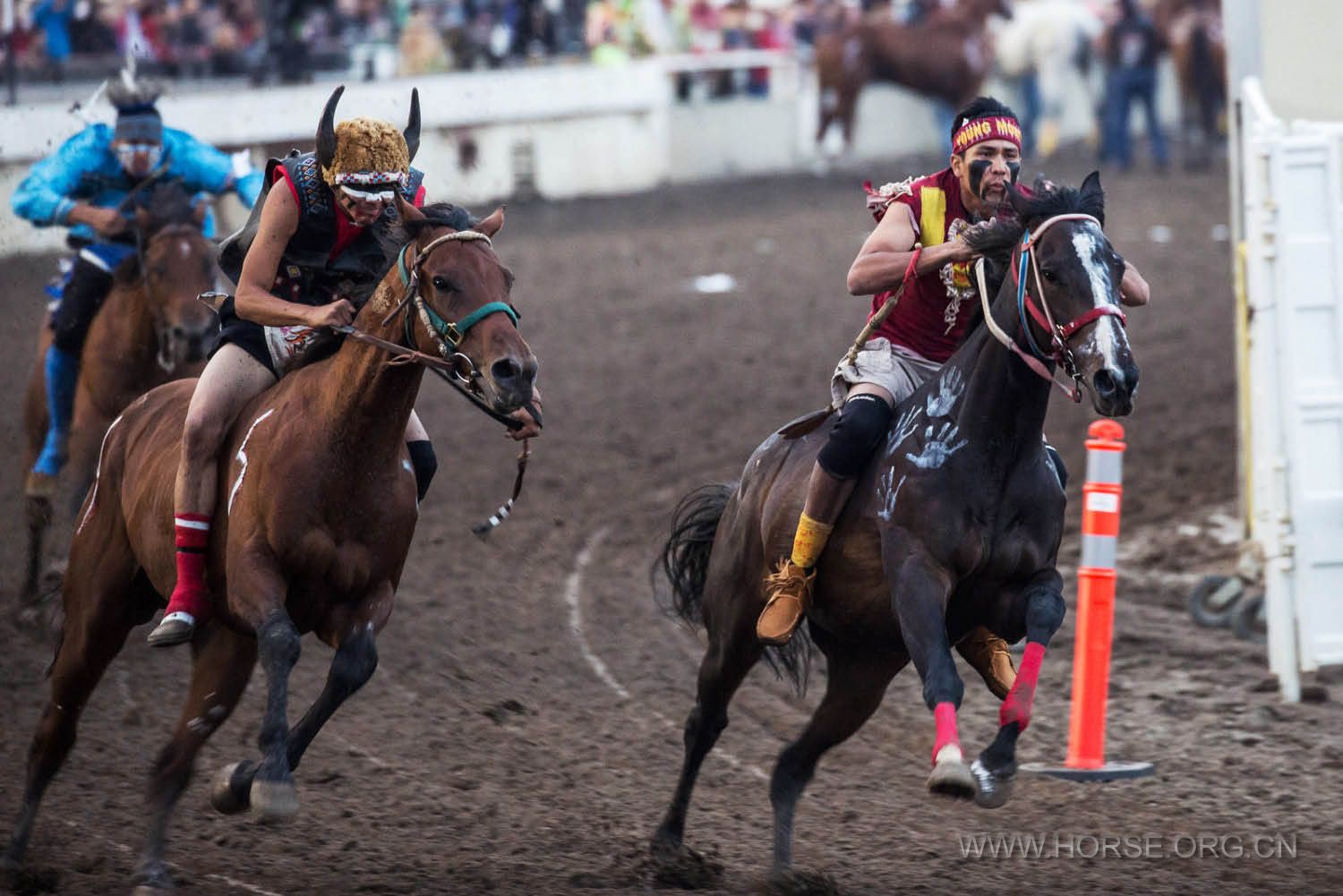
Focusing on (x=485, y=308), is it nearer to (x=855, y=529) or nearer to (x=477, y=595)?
(x=855, y=529)

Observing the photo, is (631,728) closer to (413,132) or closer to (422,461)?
(422,461)

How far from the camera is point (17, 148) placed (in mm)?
17219

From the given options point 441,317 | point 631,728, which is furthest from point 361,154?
point 631,728

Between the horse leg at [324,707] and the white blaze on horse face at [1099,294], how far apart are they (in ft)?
7.60

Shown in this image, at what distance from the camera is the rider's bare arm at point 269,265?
6113 millimetres

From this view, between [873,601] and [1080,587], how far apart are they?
1403 mm

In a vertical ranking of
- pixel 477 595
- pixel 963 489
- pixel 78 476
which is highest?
pixel 963 489

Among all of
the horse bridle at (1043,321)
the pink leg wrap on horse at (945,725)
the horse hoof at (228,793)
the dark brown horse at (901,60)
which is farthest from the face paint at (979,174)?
the dark brown horse at (901,60)

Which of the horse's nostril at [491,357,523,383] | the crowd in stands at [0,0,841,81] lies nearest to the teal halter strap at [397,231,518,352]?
the horse's nostril at [491,357,523,383]

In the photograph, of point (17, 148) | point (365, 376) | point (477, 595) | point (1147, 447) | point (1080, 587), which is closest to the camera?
point (365, 376)

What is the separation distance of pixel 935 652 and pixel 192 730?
7.56ft

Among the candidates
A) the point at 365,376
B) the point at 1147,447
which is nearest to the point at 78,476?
the point at 365,376

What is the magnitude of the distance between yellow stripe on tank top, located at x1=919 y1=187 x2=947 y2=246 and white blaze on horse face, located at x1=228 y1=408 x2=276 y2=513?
7.17ft
